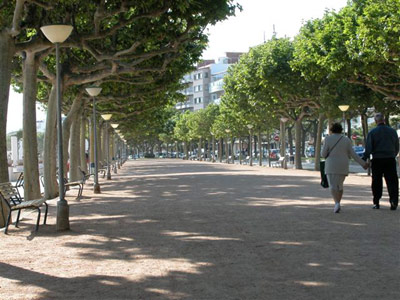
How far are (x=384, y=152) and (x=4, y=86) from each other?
7.70 m

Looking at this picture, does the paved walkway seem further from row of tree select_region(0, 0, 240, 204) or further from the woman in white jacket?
row of tree select_region(0, 0, 240, 204)

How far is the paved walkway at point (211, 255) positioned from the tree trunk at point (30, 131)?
3756mm

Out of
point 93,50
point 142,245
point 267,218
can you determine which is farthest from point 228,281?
point 93,50

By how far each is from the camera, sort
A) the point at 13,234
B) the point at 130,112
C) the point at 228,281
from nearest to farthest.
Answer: the point at 228,281 < the point at 13,234 < the point at 130,112

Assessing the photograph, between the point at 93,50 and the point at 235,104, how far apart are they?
28.3 meters

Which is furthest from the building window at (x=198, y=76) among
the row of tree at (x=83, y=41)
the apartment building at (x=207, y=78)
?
the row of tree at (x=83, y=41)

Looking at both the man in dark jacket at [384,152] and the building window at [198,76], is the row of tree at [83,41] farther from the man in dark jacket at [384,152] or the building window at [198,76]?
the building window at [198,76]

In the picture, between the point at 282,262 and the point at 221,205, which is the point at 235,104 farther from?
the point at 282,262

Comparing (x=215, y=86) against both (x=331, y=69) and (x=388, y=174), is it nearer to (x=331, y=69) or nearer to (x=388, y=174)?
(x=331, y=69)

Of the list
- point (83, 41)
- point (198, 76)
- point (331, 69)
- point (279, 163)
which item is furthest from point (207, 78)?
point (83, 41)

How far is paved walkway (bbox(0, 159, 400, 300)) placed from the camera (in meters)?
6.25

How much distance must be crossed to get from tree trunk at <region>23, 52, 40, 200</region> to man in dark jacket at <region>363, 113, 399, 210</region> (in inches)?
357

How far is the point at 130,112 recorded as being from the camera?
44062 mm

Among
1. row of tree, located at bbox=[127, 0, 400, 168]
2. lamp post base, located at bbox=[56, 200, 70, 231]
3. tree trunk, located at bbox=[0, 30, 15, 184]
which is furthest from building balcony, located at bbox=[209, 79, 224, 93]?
lamp post base, located at bbox=[56, 200, 70, 231]
